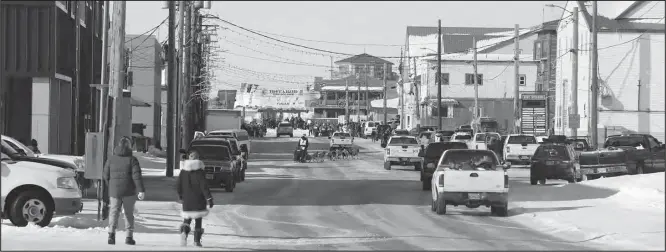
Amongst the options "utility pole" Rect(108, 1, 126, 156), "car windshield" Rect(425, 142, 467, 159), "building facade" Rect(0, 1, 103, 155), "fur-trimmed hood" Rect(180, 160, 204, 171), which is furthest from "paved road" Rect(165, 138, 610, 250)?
"building facade" Rect(0, 1, 103, 155)

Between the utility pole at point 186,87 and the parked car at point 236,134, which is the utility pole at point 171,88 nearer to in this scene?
the utility pole at point 186,87

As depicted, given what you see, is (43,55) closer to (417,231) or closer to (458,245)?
(417,231)

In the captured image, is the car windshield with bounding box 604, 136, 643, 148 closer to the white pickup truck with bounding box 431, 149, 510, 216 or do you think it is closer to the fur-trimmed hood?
the white pickup truck with bounding box 431, 149, 510, 216

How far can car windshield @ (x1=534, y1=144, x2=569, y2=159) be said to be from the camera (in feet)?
124

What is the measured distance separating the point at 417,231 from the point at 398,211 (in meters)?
5.47

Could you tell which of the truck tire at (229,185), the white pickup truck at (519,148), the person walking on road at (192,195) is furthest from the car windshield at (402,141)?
the person walking on road at (192,195)

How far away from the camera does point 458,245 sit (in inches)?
699

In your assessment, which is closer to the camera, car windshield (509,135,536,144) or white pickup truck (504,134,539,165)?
white pickup truck (504,134,539,165)

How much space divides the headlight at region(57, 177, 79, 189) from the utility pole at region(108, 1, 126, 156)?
2357mm

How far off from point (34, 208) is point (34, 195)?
0.25 m

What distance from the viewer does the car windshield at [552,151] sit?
37.7 metres

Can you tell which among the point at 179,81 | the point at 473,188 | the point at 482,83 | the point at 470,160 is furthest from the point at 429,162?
the point at 482,83

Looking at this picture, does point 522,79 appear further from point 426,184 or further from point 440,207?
point 440,207

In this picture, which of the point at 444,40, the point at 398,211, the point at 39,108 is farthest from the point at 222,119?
the point at 398,211
